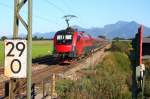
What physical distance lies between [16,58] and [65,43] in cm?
2914

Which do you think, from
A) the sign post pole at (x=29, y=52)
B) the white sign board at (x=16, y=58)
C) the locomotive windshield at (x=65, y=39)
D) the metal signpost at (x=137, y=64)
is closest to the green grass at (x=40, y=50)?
the locomotive windshield at (x=65, y=39)

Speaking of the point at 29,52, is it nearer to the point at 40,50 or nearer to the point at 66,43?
the point at 66,43

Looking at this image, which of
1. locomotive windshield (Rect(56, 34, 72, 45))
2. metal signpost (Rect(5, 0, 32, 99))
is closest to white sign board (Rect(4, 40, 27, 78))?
metal signpost (Rect(5, 0, 32, 99))

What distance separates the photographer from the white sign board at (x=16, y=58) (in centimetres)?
1023

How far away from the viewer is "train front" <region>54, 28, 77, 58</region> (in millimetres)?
39281

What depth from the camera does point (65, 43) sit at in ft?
129

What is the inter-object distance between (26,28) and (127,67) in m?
34.5

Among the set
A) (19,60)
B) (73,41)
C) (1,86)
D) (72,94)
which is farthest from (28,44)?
(73,41)

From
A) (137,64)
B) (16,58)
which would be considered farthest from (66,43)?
(137,64)

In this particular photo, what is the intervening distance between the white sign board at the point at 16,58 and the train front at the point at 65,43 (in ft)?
94.9

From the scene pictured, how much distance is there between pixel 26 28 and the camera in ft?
34.9

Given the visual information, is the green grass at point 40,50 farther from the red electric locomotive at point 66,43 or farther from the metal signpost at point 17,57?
the metal signpost at point 17,57

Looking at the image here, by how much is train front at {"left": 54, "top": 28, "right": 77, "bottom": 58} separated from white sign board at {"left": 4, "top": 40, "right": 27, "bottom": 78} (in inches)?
1139

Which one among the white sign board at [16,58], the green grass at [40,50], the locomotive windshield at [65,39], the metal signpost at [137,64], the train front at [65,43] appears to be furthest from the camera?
the green grass at [40,50]
